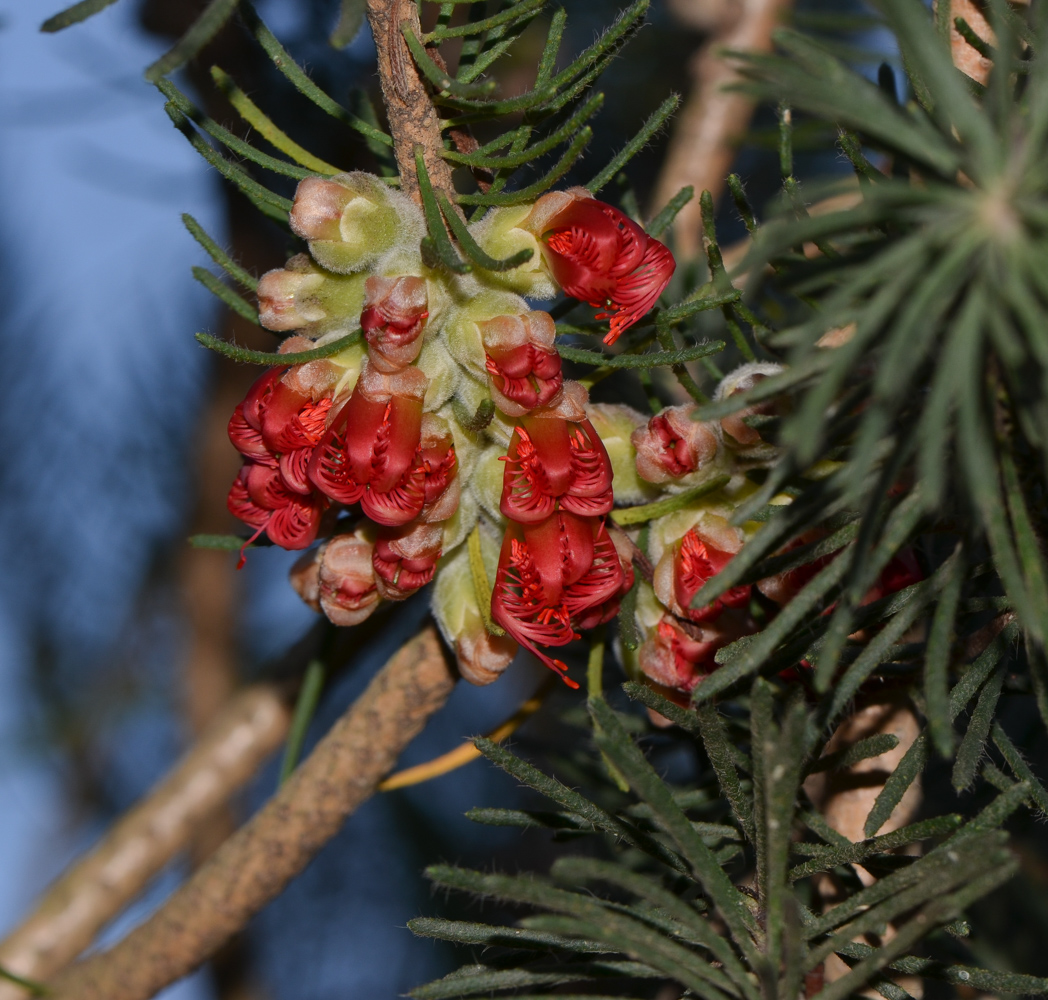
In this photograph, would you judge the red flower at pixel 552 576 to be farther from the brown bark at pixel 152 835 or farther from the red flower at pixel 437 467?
the brown bark at pixel 152 835

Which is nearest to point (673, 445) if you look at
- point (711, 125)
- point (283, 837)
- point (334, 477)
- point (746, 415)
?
point (746, 415)

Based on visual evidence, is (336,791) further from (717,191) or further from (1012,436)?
(717,191)

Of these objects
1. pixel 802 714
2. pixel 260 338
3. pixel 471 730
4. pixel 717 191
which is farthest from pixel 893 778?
pixel 471 730

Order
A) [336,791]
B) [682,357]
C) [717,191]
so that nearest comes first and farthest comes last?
[682,357]
[336,791]
[717,191]

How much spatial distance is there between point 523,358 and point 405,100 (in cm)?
12

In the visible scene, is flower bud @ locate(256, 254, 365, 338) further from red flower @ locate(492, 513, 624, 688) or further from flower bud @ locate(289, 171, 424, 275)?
red flower @ locate(492, 513, 624, 688)

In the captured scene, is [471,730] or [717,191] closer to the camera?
[717,191]

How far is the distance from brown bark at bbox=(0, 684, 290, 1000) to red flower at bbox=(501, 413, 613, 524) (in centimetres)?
51

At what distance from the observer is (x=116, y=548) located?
1.29 m

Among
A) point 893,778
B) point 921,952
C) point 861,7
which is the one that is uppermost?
point 861,7

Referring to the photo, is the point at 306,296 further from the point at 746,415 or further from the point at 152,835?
the point at 152,835

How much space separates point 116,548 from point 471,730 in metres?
0.53

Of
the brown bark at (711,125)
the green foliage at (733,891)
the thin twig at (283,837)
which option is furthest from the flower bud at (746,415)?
the brown bark at (711,125)

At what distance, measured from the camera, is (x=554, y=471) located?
396mm
